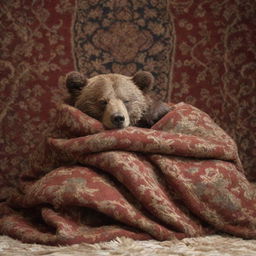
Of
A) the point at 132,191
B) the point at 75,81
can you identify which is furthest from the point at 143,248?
the point at 75,81

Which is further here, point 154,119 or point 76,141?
point 154,119

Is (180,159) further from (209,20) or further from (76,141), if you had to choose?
(209,20)

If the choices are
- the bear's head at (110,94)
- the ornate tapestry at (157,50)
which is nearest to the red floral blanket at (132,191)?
the bear's head at (110,94)

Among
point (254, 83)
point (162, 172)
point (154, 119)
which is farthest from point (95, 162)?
point (254, 83)

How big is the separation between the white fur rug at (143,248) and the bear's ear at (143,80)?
994mm

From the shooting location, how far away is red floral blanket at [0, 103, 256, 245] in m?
1.45

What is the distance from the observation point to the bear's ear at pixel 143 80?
2.12 m

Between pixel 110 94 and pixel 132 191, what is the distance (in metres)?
0.66

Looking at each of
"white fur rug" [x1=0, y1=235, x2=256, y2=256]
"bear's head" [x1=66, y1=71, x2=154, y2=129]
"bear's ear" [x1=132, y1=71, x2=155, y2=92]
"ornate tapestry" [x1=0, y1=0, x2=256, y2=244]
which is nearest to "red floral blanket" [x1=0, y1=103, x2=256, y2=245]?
"white fur rug" [x1=0, y1=235, x2=256, y2=256]

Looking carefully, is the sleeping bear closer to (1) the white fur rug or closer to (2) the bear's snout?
(2) the bear's snout

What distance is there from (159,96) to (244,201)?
1.26m

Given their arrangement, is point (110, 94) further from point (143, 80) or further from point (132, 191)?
point (132, 191)

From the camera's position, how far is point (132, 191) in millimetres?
1505

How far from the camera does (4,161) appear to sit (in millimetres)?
2547
